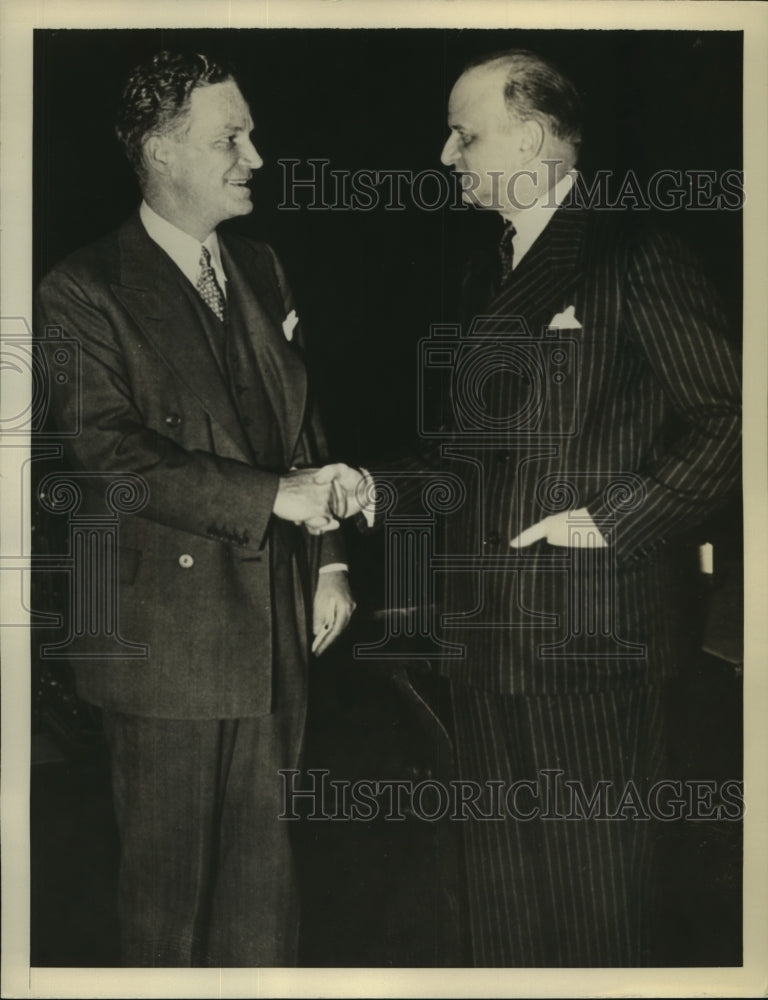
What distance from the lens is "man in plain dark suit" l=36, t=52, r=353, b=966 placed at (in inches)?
107

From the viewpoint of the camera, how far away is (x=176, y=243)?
109 inches

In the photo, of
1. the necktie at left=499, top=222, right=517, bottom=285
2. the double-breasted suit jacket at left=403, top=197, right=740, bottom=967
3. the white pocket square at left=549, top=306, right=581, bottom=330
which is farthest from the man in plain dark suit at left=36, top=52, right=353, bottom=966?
the white pocket square at left=549, top=306, right=581, bottom=330

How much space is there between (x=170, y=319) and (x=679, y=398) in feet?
4.34

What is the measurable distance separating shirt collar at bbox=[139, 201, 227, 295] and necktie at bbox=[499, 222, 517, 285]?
2.35 feet

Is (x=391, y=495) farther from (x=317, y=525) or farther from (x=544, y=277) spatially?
(x=544, y=277)

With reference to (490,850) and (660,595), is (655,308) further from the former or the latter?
(490,850)

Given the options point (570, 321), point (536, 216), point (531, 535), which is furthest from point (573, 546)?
point (536, 216)

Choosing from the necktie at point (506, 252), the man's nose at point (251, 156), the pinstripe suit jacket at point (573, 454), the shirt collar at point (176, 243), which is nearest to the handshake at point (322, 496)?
the pinstripe suit jacket at point (573, 454)

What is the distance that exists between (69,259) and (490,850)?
1881 mm

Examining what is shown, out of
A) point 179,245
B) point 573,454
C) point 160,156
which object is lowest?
point 573,454

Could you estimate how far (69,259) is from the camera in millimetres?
2771

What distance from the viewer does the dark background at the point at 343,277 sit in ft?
9.10

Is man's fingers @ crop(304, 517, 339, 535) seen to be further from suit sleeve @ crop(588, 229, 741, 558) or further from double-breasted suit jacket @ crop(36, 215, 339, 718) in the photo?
suit sleeve @ crop(588, 229, 741, 558)

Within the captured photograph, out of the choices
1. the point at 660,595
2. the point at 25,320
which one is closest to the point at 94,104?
the point at 25,320
